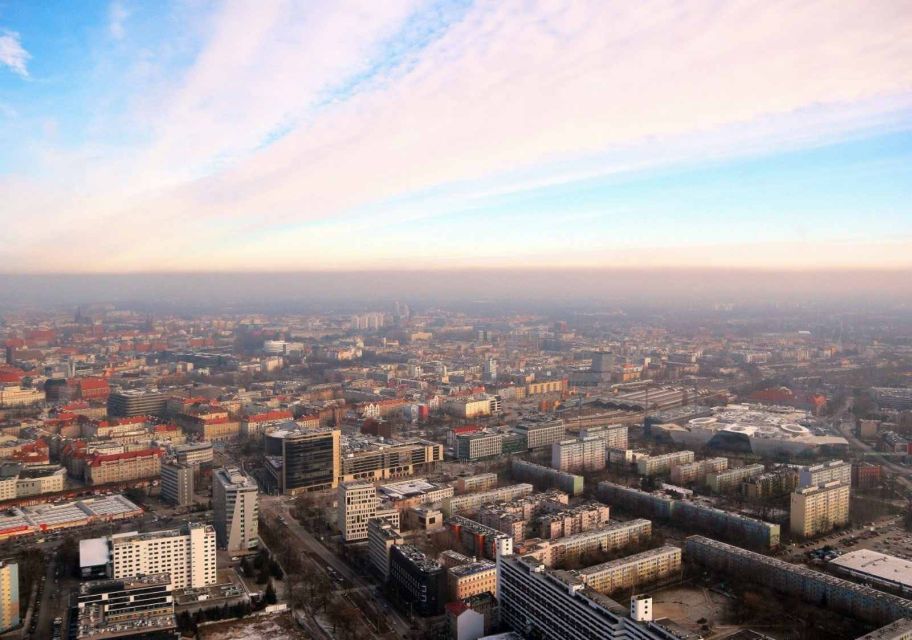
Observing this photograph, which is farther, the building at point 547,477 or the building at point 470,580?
the building at point 547,477

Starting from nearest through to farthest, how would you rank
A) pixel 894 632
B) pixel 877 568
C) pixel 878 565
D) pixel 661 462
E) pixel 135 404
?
pixel 894 632
pixel 877 568
pixel 878 565
pixel 661 462
pixel 135 404

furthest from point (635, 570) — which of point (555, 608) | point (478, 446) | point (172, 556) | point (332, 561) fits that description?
point (478, 446)

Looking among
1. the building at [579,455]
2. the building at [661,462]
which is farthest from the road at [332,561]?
the building at [661,462]

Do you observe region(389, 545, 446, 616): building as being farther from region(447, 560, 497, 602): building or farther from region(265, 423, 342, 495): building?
region(265, 423, 342, 495): building

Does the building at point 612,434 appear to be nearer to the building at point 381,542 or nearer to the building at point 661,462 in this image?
the building at point 661,462

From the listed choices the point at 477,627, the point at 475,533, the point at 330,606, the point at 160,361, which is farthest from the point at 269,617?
the point at 160,361

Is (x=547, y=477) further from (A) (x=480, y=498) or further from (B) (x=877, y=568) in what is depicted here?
(B) (x=877, y=568)
